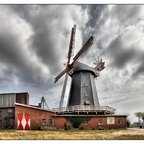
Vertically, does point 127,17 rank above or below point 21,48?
above

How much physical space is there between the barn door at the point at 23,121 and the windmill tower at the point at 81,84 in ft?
16.8

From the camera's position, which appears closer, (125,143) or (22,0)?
(125,143)

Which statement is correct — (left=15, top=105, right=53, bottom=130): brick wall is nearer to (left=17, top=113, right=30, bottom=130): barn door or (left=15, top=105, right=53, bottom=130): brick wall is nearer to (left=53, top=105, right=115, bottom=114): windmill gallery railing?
(left=17, top=113, right=30, bottom=130): barn door

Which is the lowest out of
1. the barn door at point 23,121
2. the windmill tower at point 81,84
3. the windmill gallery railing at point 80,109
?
the barn door at point 23,121

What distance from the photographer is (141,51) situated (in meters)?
21.6

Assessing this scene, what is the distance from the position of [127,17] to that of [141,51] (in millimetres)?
2775

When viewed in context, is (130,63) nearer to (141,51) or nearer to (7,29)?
(141,51)

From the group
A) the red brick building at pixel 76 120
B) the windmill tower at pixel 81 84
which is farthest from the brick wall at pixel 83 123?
the windmill tower at pixel 81 84

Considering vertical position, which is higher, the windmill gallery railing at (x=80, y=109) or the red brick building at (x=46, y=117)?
the windmill gallery railing at (x=80, y=109)

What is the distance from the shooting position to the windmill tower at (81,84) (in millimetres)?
29125

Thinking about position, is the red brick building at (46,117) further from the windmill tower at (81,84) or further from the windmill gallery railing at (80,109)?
the windmill tower at (81,84)

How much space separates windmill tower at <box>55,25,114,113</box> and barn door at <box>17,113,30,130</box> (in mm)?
5113

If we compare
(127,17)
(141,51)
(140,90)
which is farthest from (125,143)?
(127,17)

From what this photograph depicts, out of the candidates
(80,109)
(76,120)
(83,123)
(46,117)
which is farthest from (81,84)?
(46,117)
